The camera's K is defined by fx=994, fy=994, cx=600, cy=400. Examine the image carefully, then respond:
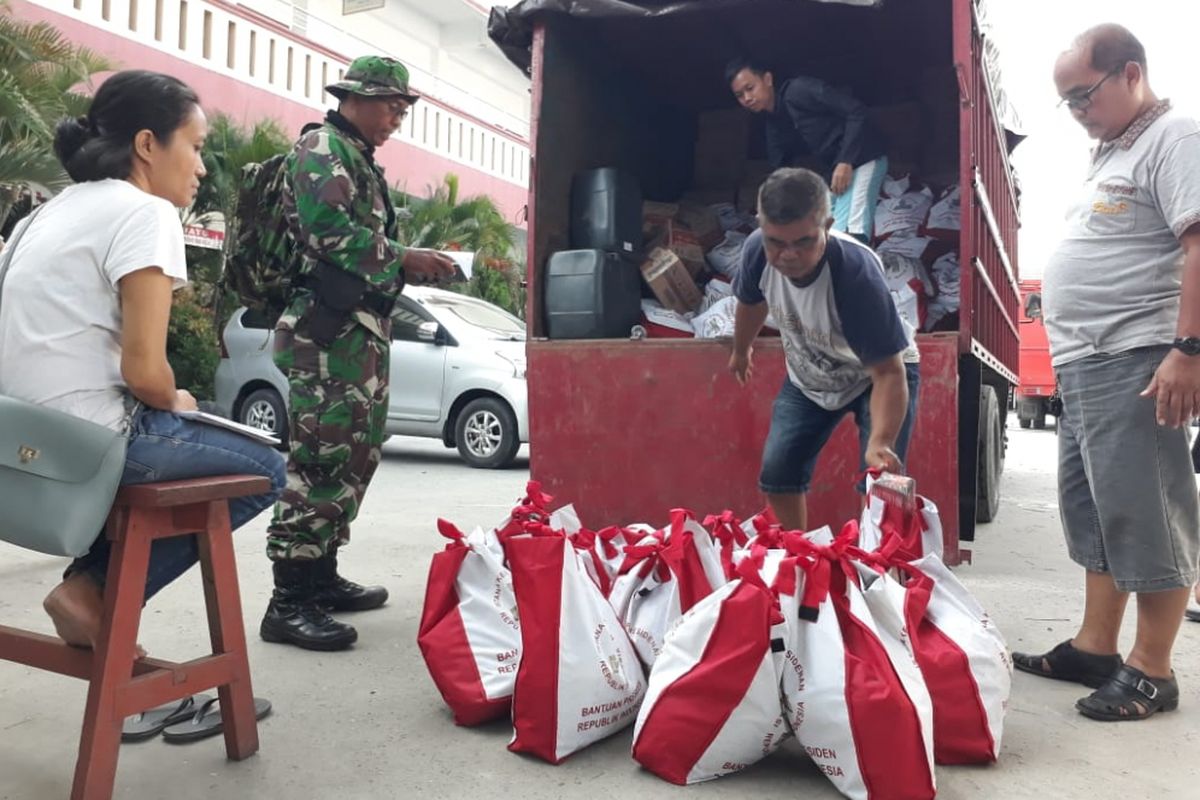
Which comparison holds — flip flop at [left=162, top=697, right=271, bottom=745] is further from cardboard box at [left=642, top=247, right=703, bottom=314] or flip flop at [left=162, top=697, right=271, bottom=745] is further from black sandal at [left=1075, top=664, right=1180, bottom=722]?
cardboard box at [left=642, top=247, right=703, bottom=314]

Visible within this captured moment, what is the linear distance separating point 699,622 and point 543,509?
643 mm

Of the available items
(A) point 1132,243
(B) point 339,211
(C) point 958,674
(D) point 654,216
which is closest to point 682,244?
(D) point 654,216

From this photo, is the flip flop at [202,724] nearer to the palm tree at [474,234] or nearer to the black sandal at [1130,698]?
the black sandal at [1130,698]

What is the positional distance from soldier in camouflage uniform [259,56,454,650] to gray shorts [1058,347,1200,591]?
1.92 metres

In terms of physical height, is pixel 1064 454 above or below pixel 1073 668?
above

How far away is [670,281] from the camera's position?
15.5 ft

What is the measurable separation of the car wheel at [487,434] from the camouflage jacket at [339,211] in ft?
15.4

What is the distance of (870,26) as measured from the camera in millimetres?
4992

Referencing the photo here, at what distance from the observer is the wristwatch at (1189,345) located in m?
2.31

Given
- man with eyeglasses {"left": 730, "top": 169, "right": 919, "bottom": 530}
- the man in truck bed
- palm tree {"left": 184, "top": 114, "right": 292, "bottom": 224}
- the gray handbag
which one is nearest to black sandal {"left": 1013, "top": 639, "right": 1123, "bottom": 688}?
man with eyeglasses {"left": 730, "top": 169, "right": 919, "bottom": 530}

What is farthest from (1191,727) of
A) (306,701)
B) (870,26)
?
(870,26)

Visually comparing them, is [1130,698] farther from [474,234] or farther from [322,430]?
[474,234]

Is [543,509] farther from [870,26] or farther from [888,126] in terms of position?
[888,126]

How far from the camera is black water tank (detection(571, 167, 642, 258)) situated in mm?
4555
